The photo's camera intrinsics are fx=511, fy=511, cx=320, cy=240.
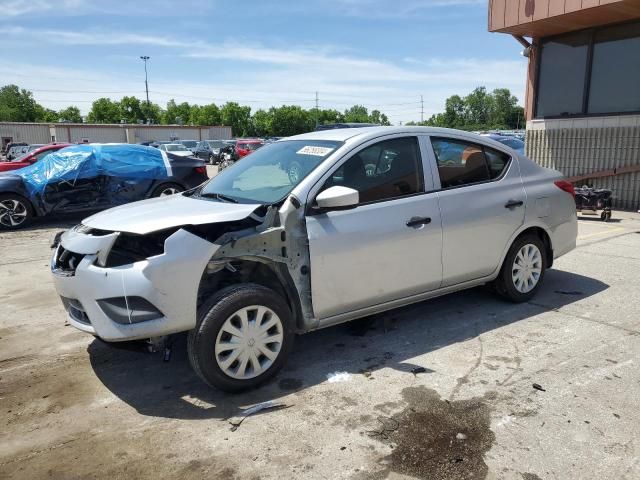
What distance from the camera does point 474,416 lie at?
307cm

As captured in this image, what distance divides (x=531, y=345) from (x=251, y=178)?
2623mm

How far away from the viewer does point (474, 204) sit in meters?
4.38

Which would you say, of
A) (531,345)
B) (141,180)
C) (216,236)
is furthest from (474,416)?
(141,180)

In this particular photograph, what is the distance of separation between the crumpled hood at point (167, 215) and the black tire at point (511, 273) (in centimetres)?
256

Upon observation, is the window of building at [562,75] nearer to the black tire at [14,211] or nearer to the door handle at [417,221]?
the door handle at [417,221]

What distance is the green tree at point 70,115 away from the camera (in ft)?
343

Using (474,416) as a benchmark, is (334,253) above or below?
above

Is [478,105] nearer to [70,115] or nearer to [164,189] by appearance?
[70,115]

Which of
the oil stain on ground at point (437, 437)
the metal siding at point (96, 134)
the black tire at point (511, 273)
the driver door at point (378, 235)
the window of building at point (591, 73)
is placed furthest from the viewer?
the metal siding at point (96, 134)

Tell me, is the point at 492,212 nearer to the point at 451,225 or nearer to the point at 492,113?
the point at 451,225

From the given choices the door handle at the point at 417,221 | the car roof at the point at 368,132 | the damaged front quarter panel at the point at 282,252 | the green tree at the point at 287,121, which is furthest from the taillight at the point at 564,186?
the green tree at the point at 287,121

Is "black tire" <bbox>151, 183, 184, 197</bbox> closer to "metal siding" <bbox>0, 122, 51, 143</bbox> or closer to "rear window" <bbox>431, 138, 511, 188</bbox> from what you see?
"rear window" <bbox>431, 138, 511, 188</bbox>

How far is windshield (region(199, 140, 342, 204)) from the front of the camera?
12.5 ft

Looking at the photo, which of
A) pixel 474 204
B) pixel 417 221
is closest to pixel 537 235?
pixel 474 204
